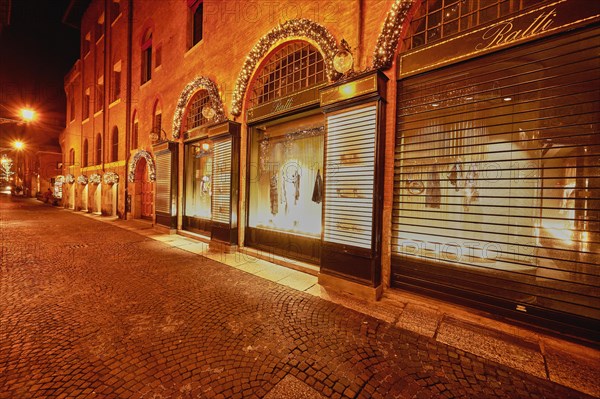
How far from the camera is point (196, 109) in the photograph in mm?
10633

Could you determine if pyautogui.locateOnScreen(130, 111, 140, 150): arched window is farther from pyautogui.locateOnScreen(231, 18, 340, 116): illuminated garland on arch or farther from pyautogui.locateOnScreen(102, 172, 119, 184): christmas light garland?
pyautogui.locateOnScreen(231, 18, 340, 116): illuminated garland on arch

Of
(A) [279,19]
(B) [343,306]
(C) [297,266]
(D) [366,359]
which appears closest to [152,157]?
(A) [279,19]

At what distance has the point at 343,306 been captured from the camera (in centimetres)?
446

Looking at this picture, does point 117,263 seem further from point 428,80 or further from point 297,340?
point 428,80

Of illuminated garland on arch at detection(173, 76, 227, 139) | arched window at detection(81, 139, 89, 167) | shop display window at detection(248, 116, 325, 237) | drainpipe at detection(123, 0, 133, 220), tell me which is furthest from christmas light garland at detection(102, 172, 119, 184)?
shop display window at detection(248, 116, 325, 237)

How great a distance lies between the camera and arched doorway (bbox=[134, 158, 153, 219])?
47.3 ft

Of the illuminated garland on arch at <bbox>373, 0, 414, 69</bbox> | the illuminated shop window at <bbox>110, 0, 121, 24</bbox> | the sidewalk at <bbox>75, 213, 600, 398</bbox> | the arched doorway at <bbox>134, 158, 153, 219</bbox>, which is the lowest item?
the sidewalk at <bbox>75, 213, 600, 398</bbox>

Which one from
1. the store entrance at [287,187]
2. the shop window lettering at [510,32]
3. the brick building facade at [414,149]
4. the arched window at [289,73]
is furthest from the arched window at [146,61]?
the shop window lettering at [510,32]

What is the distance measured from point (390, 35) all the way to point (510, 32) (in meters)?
1.92

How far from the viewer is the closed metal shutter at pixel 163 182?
37.2 ft

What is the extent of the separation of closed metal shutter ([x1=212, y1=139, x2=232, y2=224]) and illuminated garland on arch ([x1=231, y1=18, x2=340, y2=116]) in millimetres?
1307

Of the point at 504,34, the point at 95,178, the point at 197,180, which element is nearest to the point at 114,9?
the point at 95,178

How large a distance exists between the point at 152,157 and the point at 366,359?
545 inches

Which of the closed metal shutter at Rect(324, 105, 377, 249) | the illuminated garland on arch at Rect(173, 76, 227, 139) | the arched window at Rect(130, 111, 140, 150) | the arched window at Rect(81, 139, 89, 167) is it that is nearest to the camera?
the closed metal shutter at Rect(324, 105, 377, 249)
